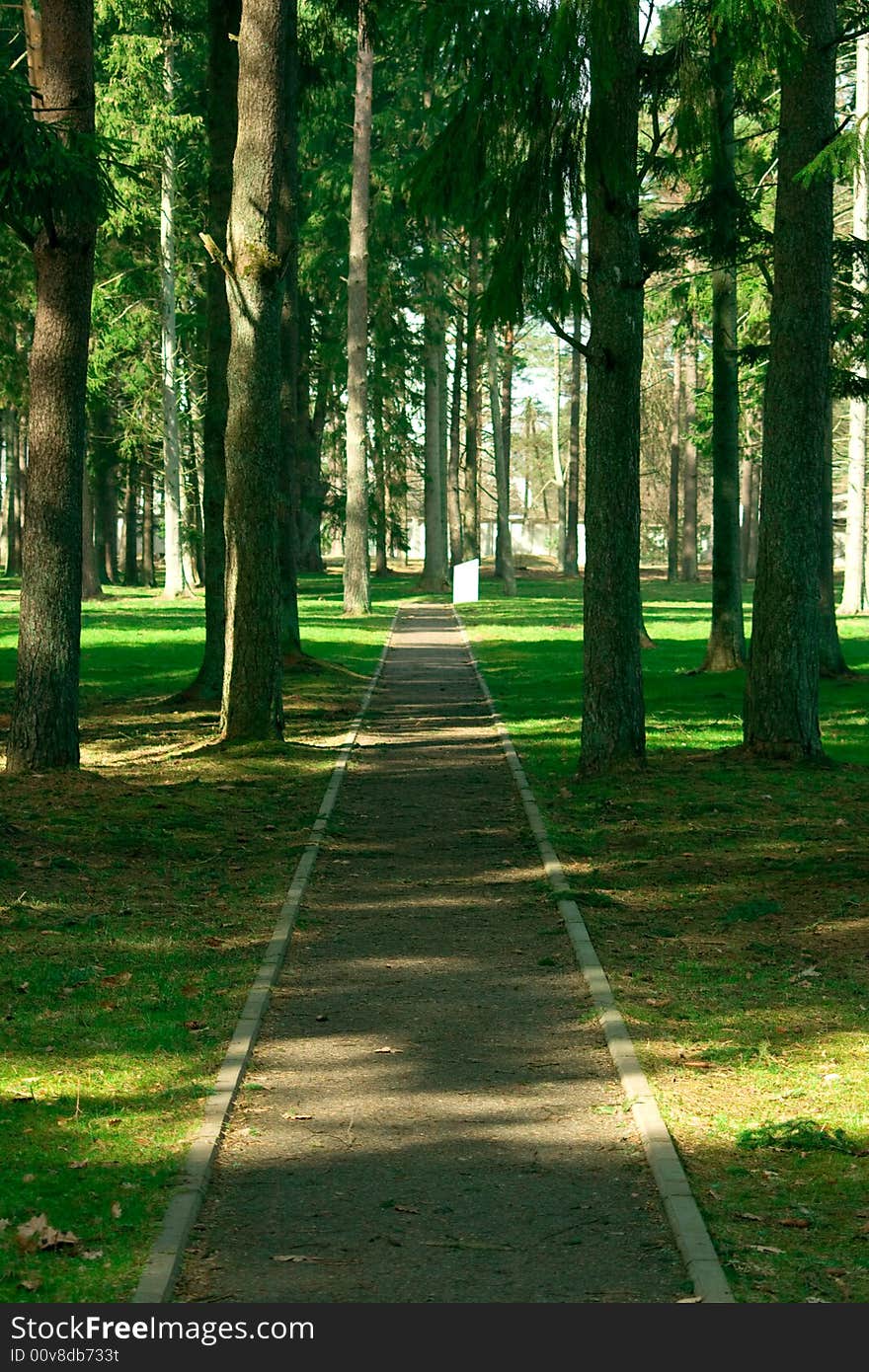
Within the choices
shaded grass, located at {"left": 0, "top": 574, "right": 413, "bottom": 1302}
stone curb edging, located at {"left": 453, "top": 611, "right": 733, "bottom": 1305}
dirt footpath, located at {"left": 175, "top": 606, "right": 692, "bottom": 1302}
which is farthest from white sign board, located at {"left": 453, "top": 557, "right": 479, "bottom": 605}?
stone curb edging, located at {"left": 453, "top": 611, "right": 733, "bottom": 1305}

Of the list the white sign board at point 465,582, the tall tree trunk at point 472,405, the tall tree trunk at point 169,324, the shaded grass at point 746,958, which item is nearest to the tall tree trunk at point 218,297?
the shaded grass at point 746,958

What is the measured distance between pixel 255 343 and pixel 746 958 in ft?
28.9

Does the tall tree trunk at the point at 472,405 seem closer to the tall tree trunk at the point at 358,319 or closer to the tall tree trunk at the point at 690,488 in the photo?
the tall tree trunk at the point at 690,488

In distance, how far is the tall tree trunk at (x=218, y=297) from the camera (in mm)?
18906

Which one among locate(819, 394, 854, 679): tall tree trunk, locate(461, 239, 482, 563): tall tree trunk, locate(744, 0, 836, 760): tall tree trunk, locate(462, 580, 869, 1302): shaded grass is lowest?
locate(462, 580, 869, 1302): shaded grass

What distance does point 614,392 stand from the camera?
46.6ft

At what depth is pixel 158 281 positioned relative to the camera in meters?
45.3

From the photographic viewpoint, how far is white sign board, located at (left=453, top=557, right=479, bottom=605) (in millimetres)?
45312

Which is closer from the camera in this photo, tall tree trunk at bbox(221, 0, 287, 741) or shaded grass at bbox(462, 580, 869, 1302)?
shaded grass at bbox(462, 580, 869, 1302)

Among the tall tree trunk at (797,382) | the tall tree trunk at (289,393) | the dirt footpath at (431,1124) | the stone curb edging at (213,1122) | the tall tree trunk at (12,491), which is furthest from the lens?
the tall tree trunk at (12,491)

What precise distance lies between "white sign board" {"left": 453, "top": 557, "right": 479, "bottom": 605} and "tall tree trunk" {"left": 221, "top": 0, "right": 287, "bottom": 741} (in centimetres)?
2950

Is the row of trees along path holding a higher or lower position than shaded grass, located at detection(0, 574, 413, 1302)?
higher

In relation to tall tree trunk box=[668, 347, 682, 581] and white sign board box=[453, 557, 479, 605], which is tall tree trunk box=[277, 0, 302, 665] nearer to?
white sign board box=[453, 557, 479, 605]

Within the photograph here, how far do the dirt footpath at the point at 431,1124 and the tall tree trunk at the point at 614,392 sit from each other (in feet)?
11.7
